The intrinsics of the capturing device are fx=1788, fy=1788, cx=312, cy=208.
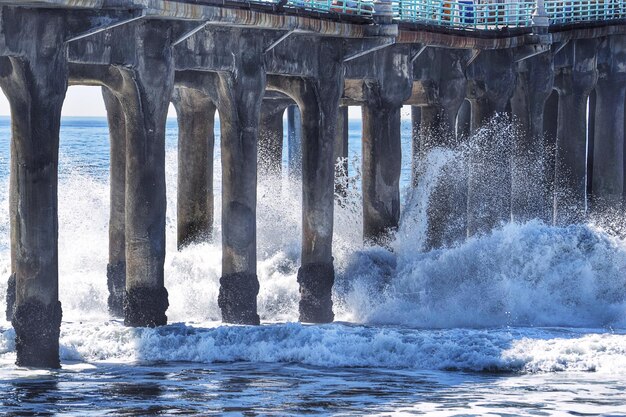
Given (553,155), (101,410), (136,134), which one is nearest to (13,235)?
→ (136,134)

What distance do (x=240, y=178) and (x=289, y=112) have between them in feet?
55.7

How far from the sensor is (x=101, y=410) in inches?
915

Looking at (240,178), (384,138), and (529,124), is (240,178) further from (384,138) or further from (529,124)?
(529,124)

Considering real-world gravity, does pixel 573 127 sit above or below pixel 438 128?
above

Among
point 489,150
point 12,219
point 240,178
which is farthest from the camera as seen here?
point 489,150

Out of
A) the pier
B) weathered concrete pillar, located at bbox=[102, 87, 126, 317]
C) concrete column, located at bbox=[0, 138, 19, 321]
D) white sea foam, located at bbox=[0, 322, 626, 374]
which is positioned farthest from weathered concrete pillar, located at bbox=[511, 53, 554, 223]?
concrete column, located at bbox=[0, 138, 19, 321]

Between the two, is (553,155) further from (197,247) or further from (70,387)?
(70,387)

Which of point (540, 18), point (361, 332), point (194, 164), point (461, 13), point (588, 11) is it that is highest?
point (588, 11)

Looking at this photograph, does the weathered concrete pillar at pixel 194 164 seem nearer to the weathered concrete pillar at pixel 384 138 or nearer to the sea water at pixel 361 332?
the sea water at pixel 361 332

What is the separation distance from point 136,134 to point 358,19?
24.2 feet

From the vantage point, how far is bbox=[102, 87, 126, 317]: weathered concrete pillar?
112ft

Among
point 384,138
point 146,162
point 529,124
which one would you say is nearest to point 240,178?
point 146,162

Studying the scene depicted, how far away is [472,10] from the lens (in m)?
40.4

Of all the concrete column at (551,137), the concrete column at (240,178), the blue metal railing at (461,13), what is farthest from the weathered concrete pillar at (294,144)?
the concrete column at (240,178)
